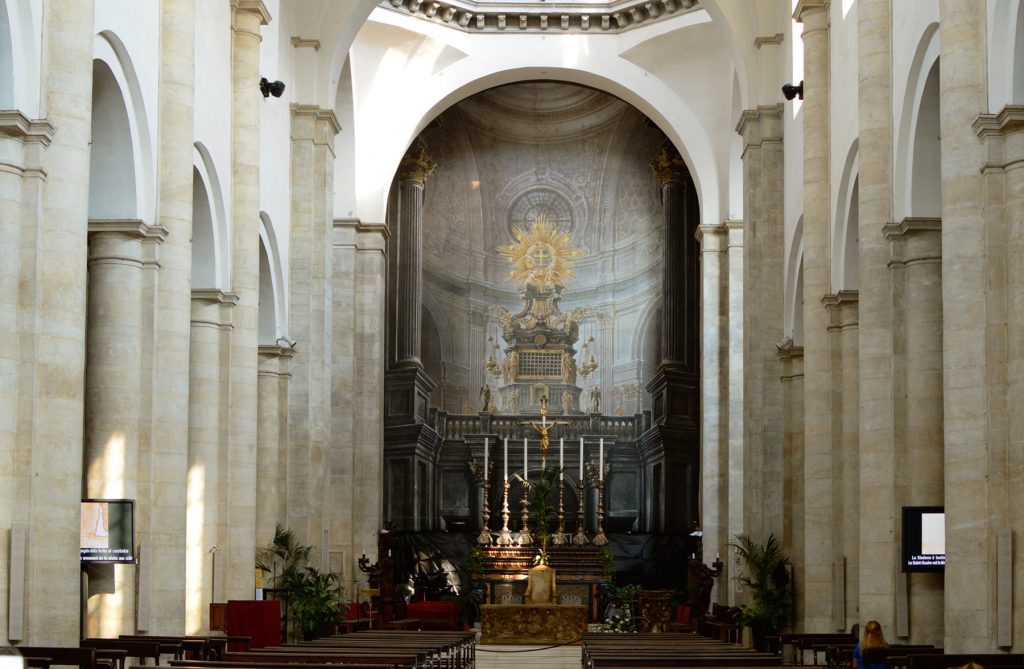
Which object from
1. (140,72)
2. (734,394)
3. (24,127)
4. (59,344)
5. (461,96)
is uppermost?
(461,96)

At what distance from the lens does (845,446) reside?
20.6 meters

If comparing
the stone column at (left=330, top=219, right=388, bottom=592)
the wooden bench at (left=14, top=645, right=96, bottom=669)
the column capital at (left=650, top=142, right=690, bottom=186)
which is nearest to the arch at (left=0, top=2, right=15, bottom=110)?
the wooden bench at (left=14, top=645, right=96, bottom=669)

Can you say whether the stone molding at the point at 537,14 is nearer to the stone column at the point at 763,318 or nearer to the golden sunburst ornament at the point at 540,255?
the stone column at the point at 763,318

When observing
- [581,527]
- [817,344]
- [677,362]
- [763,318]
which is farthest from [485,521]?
[817,344]

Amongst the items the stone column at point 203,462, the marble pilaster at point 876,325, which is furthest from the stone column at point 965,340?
the stone column at point 203,462

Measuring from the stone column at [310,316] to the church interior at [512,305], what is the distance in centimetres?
7

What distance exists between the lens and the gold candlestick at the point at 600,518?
36.7 metres

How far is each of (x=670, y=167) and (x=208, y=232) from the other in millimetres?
19020

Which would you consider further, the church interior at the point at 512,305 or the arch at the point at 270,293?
the arch at the point at 270,293

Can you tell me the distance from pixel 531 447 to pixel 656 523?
3821mm

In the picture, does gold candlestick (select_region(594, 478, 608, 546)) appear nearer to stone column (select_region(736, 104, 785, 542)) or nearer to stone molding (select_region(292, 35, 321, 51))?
stone column (select_region(736, 104, 785, 542))

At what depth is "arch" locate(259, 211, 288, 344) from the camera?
25.8 m

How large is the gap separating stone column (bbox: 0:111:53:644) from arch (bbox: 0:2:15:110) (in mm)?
206

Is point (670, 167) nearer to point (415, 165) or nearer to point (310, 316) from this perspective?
point (415, 165)
